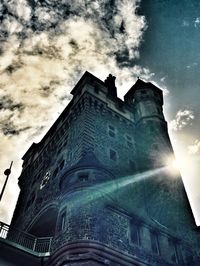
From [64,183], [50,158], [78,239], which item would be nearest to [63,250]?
[78,239]

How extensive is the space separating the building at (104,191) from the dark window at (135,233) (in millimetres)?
71

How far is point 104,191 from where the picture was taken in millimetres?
18219

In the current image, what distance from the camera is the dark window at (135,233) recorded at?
17.8 m

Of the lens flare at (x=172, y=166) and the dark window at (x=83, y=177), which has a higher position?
the lens flare at (x=172, y=166)

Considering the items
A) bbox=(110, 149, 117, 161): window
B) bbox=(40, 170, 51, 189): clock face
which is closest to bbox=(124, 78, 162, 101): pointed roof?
bbox=(110, 149, 117, 161): window

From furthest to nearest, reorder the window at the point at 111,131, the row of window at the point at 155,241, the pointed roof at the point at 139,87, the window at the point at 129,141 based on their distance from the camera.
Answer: the pointed roof at the point at 139,87
the window at the point at 129,141
the window at the point at 111,131
the row of window at the point at 155,241

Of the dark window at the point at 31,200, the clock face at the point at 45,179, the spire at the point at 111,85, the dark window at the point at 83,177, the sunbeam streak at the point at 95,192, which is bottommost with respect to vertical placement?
the sunbeam streak at the point at 95,192

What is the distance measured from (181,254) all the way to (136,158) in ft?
28.2

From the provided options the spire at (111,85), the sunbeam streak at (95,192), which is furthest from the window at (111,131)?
the sunbeam streak at (95,192)

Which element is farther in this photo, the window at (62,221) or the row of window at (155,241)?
the row of window at (155,241)

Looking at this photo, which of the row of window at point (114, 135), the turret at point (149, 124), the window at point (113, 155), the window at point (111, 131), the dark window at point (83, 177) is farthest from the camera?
the turret at point (149, 124)

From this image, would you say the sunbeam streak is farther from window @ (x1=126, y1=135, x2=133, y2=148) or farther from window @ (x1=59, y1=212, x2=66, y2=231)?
window @ (x1=126, y1=135, x2=133, y2=148)

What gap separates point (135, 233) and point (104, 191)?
10.1 ft

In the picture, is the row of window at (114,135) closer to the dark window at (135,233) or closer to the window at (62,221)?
the dark window at (135,233)
